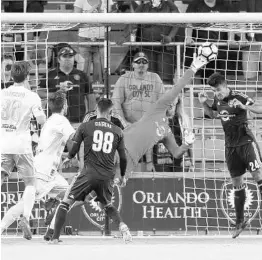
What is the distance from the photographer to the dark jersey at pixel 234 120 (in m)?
14.0

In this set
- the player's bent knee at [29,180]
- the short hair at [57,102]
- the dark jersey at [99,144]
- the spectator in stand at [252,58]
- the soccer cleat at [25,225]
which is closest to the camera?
the dark jersey at [99,144]

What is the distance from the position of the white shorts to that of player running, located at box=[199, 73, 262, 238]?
199 centimetres

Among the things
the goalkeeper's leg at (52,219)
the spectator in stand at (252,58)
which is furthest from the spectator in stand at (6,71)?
the spectator in stand at (252,58)

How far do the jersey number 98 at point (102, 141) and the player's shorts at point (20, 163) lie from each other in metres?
0.94

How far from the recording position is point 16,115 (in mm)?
13266

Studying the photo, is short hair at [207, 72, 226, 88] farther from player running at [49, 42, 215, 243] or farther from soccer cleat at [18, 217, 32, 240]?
soccer cleat at [18, 217, 32, 240]

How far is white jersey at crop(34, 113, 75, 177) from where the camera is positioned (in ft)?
45.1

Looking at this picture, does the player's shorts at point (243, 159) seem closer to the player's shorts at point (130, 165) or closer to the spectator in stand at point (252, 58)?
the player's shorts at point (130, 165)

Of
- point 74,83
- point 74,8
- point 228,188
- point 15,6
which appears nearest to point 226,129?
point 228,188

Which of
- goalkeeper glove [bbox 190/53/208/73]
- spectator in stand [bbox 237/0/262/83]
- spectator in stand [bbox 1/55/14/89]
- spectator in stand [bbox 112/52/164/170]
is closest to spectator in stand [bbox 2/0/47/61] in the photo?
spectator in stand [bbox 1/55/14/89]

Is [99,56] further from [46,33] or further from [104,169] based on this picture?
[104,169]

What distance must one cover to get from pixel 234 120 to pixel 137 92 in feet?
6.12

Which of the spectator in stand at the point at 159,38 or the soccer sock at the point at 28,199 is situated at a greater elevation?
the spectator in stand at the point at 159,38

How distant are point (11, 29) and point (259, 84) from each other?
11.4 ft
